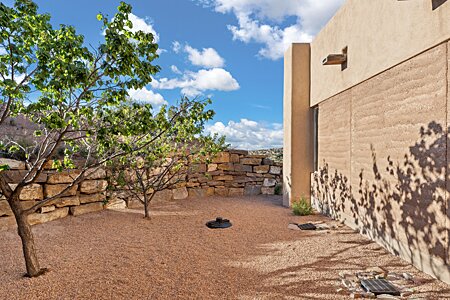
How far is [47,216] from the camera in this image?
5551mm

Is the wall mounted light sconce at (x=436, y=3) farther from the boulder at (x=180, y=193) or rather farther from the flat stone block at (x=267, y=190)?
the flat stone block at (x=267, y=190)

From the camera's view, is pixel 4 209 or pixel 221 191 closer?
pixel 4 209

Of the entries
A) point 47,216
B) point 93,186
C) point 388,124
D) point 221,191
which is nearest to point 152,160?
point 93,186

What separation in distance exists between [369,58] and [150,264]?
15.0 feet

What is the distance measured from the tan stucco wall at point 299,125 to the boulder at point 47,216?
204 inches

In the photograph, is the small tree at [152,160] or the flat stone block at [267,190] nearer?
the small tree at [152,160]

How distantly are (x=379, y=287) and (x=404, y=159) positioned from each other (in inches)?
70.3

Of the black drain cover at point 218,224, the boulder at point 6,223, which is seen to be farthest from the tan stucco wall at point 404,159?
the boulder at point 6,223

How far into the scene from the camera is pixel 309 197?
7.90m

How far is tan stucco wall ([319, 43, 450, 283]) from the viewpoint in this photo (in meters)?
3.43

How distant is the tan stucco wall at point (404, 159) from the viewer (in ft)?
11.2

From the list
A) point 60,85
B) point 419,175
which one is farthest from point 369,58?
point 60,85

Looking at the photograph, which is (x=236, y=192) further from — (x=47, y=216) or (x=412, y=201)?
(x=412, y=201)

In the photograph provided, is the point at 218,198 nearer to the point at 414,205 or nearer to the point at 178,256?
the point at 178,256
